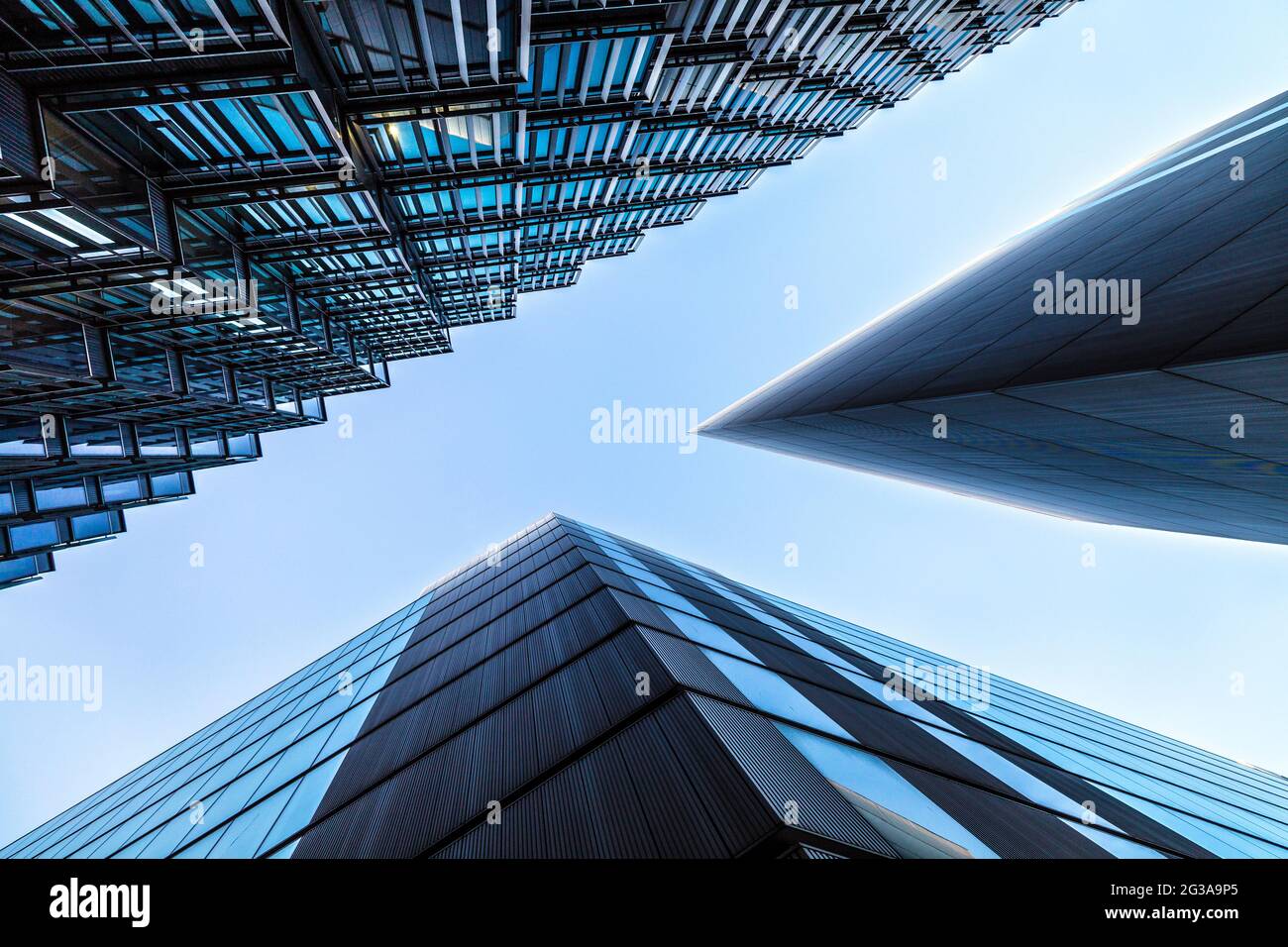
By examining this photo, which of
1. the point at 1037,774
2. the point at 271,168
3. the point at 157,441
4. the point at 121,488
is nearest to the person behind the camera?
the point at 1037,774

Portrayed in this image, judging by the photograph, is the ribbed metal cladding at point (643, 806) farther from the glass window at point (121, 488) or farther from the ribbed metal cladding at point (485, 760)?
the glass window at point (121, 488)

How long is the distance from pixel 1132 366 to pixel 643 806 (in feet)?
21.0

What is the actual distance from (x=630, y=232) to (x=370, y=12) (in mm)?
42858

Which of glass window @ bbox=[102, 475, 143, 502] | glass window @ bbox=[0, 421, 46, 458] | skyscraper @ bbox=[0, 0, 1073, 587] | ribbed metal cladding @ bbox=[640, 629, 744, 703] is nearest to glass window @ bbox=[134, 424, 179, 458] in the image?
skyscraper @ bbox=[0, 0, 1073, 587]

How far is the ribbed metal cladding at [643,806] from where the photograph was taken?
14.7 ft

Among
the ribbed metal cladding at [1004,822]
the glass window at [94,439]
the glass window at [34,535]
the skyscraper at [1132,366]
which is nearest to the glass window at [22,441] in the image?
the glass window at [94,439]

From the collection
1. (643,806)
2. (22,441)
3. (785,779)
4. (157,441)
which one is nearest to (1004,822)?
(785,779)

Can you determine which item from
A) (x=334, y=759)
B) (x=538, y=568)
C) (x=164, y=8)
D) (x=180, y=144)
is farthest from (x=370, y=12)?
(x=334, y=759)

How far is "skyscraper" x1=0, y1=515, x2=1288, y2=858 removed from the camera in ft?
16.9

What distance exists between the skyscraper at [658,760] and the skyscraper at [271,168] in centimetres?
1256

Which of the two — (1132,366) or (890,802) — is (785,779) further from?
(1132,366)

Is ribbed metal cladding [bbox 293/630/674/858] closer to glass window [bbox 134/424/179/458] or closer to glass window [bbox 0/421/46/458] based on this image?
glass window [bbox 0/421/46/458]

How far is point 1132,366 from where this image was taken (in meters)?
5.66
